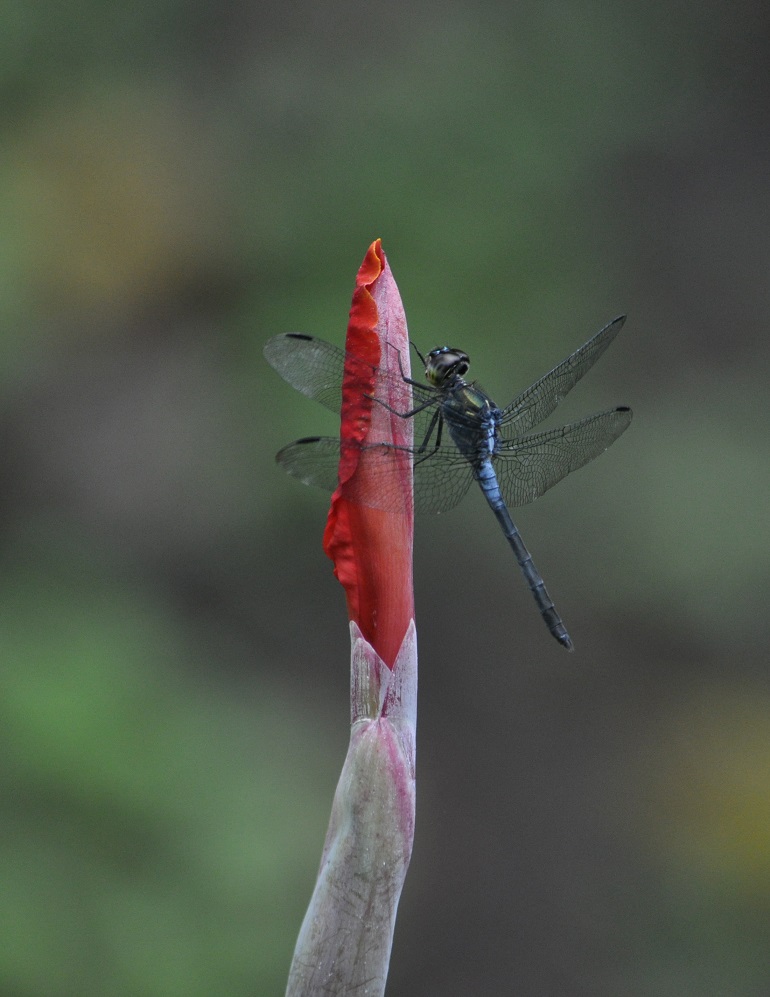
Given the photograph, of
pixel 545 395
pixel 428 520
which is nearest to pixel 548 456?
pixel 545 395

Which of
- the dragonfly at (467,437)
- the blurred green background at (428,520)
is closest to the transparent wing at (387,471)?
the dragonfly at (467,437)

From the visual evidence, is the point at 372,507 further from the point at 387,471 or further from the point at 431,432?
the point at 431,432

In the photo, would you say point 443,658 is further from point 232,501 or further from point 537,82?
point 537,82

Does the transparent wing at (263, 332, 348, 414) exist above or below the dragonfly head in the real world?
below

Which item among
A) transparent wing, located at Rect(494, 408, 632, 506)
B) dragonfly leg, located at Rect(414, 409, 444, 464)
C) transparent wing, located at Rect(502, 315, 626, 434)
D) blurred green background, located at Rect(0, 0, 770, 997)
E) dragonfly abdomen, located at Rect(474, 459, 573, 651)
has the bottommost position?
dragonfly abdomen, located at Rect(474, 459, 573, 651)

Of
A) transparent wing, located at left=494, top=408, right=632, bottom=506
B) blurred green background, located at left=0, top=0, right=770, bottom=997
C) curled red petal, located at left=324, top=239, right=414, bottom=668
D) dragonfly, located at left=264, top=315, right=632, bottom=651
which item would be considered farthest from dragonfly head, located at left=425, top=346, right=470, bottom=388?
blurred green background, located at left=0, top=0, right=770, bottom=997

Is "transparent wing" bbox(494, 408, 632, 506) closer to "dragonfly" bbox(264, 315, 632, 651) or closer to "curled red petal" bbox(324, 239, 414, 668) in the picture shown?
"dragonfly" bbox(264, 315, 632, 651)

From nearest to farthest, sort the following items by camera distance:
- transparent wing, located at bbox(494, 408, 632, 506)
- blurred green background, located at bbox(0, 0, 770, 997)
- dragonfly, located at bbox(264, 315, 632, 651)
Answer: dragonfly, located at bbox(264, 315, 632, 651) < transparent wing, located at bbox(494, 408, 632, 506) < blurred green background, located at bbox(0, 0, 770, 997)
